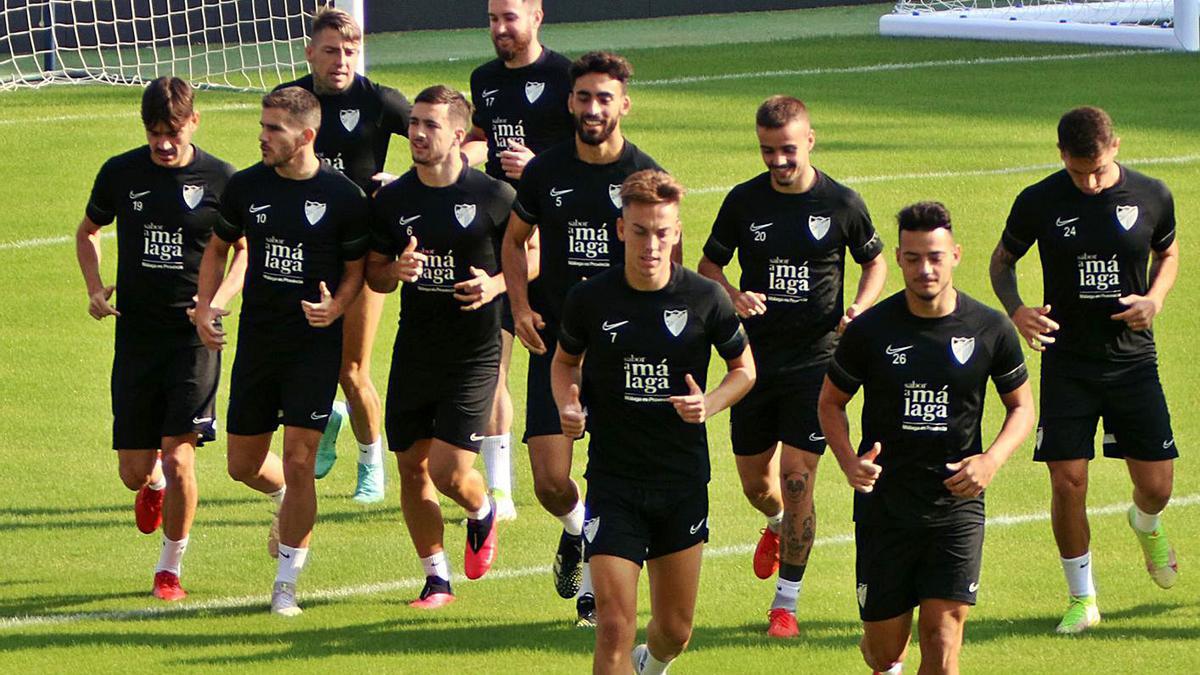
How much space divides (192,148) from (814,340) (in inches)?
123

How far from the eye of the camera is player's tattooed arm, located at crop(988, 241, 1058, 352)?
325 inches

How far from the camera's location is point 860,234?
347 inches

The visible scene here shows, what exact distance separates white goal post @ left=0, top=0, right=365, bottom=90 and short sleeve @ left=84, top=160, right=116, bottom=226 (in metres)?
12.2

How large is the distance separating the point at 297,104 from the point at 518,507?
3.07 m

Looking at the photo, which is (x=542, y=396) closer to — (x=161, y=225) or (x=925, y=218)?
(x=161, y=225)

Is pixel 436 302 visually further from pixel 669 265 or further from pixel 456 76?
pixel 456 76

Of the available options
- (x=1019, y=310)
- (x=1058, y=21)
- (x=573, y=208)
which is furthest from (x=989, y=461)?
Answer: (x=1058, y=21)

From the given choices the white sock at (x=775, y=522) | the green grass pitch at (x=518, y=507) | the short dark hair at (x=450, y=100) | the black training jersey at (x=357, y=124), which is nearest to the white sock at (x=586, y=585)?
the green grass pitch at (x=518, y=507)

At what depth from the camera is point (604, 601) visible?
287 inches

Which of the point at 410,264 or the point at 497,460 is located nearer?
the point at 410,264

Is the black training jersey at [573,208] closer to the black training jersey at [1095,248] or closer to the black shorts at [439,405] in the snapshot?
the black shorts at [439,405]

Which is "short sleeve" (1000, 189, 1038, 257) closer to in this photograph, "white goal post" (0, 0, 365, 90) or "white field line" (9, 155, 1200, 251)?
"white field line" (9, 155, 1200, 251)

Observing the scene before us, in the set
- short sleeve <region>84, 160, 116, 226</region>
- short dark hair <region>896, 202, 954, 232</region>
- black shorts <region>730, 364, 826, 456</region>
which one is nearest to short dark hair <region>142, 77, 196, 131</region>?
short sleeve <region>84, 160, 116, 226</region>

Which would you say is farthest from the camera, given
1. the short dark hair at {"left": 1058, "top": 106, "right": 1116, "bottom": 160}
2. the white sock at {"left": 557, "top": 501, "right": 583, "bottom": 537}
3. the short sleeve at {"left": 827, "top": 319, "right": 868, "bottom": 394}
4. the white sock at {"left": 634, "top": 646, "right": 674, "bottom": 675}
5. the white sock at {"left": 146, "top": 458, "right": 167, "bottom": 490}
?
the white sock at {"left": 146, "top": 458, "right": 167, "bottom": 490}
